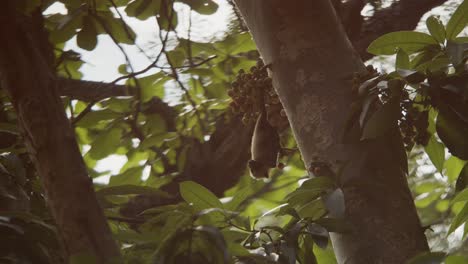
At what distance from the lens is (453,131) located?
989mm

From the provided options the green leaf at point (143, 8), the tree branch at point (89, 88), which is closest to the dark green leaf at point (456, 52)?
the green leaf at point (143, 8)

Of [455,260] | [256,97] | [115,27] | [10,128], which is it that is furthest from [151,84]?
[455,260]

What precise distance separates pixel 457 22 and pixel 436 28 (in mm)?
33

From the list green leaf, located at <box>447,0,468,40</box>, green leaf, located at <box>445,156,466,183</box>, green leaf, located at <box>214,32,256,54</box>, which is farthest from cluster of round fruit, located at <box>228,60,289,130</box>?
green leaf, located at <box>214,32,256,54</box>

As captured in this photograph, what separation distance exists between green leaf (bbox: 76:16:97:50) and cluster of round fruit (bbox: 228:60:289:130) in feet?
1.97

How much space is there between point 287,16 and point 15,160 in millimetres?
484

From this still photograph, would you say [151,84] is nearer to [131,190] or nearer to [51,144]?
[131,190]

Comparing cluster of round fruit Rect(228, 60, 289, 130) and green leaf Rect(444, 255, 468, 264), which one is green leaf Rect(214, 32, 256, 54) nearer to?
cluster of round fruit Rect(228, 60, 289, 130)

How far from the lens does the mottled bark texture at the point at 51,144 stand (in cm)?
72

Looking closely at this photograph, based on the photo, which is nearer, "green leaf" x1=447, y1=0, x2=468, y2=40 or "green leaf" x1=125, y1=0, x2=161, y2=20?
"green leaf" x1=447, y1=0, x2=468, y2=40

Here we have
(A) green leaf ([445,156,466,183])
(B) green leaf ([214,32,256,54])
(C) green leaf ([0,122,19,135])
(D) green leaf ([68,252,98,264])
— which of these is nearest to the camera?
(D) green leaf ([68,252,98,264])

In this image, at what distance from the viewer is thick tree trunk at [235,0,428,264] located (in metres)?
0.96

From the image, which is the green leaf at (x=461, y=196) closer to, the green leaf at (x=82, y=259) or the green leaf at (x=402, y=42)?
the green leaf at (x=402, y=42)

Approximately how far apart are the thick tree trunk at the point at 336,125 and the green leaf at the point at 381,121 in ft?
0.16
